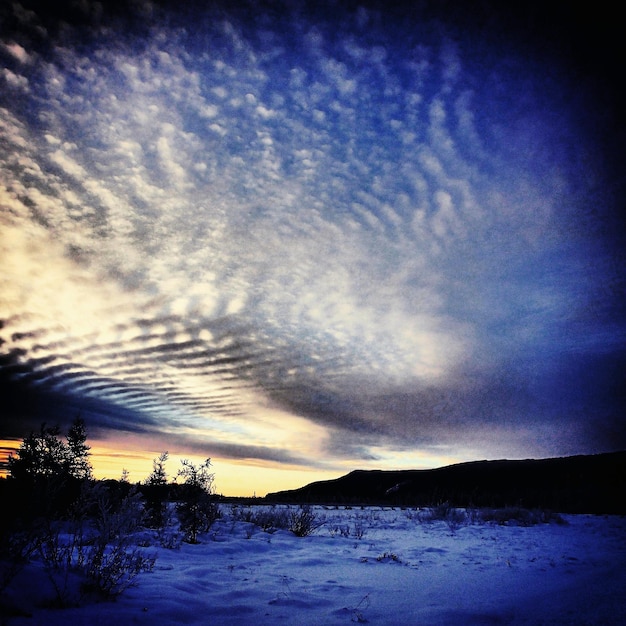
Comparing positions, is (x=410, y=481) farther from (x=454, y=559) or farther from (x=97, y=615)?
(x=97, y=615)

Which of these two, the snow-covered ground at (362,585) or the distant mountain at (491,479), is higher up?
the distant mountain at (491,479)

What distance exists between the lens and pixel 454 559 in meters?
6.66

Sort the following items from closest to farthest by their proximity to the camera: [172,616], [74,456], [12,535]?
[172,616] → [12,535] → [74,456]

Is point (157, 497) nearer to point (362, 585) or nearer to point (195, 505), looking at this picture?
point (195, 505)

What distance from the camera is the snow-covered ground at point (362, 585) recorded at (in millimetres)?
3316

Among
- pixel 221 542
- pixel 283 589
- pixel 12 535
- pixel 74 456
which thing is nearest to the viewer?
pixel 12 535

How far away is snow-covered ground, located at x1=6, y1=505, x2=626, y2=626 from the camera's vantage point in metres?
3.32

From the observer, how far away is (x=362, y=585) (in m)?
4.62

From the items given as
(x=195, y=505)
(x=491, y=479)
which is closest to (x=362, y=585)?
(x=195, y=505)

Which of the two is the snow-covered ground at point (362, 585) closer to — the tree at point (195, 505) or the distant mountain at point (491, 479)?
the tree at point (195, 505)

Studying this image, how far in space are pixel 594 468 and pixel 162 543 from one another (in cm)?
6871

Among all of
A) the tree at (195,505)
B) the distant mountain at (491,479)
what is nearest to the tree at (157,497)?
the tree at (195,505)

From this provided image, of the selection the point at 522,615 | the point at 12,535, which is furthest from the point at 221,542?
the point at 522,615

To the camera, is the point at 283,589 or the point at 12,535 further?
the point at 283,589
